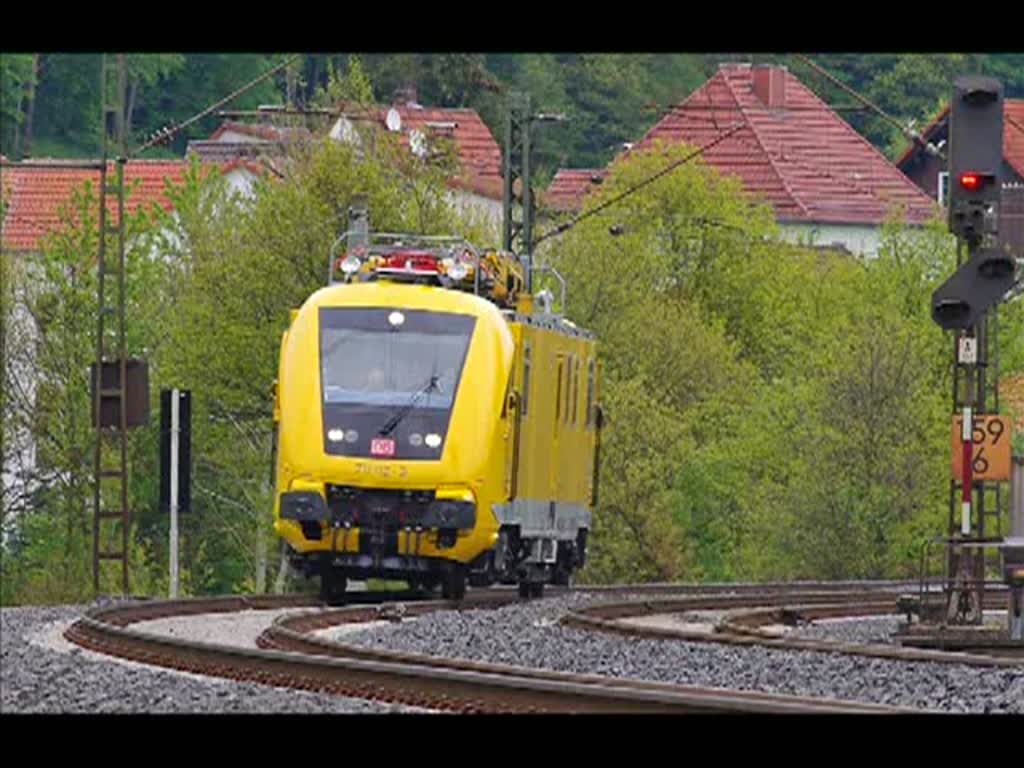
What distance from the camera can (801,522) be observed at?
47094 millimetres

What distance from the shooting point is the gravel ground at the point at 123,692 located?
1526cm

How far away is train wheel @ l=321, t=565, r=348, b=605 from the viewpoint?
2809cm

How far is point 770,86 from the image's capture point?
9050 centimetres

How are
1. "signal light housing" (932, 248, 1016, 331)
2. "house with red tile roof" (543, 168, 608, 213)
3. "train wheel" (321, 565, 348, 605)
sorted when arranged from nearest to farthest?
"signal light housing" (932, 248, 1016, 331), "train wheel" (321, 565, 348, 605), "house with red tile roof" (543, 168, 608, 213)

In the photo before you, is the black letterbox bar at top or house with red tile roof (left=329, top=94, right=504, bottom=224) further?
house with red tile roof (left=329, top=94, right=504, bottom=224)

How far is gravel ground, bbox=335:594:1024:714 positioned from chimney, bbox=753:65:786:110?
214ft

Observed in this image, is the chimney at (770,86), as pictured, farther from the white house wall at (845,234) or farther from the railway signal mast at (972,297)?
the railway signal mast at (972,297)

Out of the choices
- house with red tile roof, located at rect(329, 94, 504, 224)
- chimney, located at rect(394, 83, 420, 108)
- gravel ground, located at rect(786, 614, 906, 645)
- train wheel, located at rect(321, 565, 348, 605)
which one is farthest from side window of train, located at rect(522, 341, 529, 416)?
chimney, located at rect(394, 83, 420, 108)

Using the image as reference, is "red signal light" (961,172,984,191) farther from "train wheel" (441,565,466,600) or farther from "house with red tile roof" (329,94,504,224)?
"house with red tile roof" (329,94,504,224)

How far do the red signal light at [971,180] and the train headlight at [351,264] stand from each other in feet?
21.8

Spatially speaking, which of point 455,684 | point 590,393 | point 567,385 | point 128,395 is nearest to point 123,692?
point 455,684

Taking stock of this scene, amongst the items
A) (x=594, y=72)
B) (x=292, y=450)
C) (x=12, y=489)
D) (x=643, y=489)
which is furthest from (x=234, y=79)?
(x=292, y=450)

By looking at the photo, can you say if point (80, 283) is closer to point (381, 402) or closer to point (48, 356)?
point (48, 356)

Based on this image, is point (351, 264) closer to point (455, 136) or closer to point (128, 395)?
point (128, 395)
